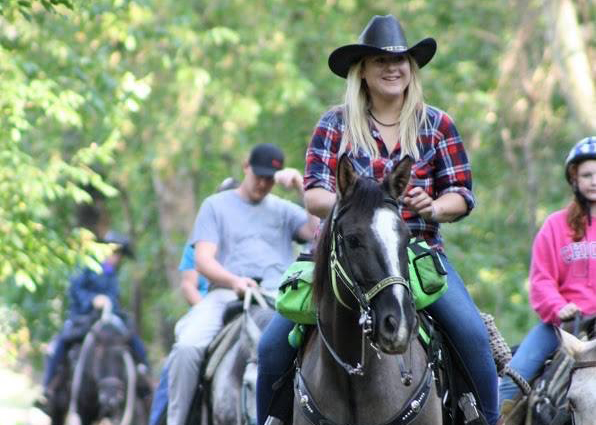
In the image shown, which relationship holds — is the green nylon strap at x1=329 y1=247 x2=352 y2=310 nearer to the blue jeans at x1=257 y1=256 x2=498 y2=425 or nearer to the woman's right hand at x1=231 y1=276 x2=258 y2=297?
the blue jeans at x1=257 y1=256 x2=498 y2=425

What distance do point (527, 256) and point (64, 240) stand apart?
40.6 feet

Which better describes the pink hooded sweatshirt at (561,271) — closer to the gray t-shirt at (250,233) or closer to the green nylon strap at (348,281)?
the gray t-shirt at (250,233)

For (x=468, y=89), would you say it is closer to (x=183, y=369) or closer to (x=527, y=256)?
(x=527, y=256)

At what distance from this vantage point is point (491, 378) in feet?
26.3

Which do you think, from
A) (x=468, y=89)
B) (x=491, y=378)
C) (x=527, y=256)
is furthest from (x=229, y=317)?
(x=468, y=89)

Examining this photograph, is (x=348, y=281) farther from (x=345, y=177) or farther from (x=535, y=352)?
(x=535, y=352)

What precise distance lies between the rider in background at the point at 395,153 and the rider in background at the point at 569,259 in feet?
5.62

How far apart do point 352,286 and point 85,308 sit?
37.4ft

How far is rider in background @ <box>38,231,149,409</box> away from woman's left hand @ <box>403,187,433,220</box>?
33.0 feet

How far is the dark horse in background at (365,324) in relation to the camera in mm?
6699

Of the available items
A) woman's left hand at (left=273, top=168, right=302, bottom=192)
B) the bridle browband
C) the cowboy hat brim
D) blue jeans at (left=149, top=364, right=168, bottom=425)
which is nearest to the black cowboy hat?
the cowboy hat brim

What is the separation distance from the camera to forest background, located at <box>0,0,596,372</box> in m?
19.3

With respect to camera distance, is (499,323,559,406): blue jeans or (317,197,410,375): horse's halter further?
(499,323,559,406): blue jeans

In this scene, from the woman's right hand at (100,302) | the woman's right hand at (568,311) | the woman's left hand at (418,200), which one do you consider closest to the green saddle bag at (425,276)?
the woman's left hand at (418,200)
